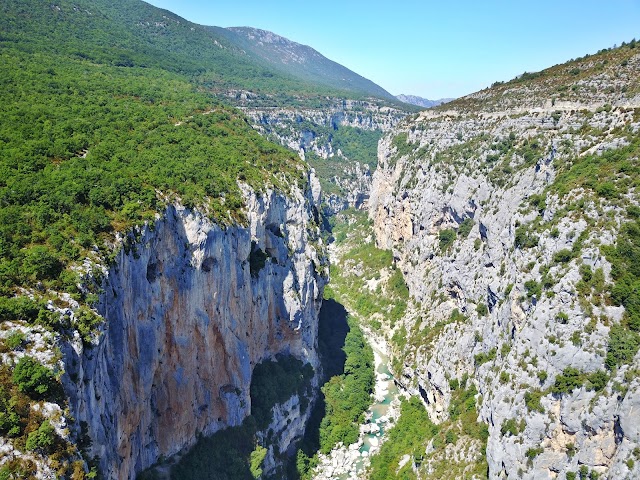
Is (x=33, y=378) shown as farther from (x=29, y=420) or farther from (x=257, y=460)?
(x=257, y=460)

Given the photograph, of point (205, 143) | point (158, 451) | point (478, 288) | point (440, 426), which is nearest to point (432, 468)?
point (440, 426)

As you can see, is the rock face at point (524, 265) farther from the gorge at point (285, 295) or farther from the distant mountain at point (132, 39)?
the distant mountain at point (132, 39)

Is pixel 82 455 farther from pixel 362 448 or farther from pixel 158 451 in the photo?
pixel 362 448

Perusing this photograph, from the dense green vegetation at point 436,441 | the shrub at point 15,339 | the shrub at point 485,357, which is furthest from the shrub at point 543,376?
the shrub at point 15,339

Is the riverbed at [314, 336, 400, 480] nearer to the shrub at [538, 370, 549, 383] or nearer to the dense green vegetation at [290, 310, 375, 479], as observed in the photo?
A: the dense green vegetation at [290, 310, 375, 479]

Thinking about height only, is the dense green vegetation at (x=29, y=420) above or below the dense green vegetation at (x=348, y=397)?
above
